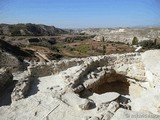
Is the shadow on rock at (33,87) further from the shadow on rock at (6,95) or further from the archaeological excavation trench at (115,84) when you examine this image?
the archaeological excavation trench at (115,84)

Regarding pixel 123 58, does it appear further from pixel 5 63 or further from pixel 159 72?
pixel 5 63

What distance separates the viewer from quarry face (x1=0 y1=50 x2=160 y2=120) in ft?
27.9

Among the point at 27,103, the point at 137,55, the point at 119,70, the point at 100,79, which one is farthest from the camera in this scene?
the point at 137,55

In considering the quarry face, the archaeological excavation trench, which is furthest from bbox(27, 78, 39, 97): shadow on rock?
the archaeological excavation trench

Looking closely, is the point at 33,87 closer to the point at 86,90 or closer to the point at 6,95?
the point at 6,95

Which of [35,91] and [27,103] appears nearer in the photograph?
[27,103]

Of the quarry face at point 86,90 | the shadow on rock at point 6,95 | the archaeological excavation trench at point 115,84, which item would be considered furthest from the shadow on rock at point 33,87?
the archaeological excavation trench at point 115,84

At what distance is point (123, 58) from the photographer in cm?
1543

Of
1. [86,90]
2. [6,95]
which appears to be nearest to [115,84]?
[86,90]

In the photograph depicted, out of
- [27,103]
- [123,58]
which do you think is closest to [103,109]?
[27,103]

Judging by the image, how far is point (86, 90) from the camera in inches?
456

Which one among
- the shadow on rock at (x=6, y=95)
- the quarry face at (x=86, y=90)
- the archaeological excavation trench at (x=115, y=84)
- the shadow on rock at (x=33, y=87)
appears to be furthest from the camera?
the archaeological excavation trench at (x=115, y=84)

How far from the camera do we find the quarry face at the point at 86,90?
27.9 ft

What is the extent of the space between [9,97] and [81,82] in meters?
3.74
